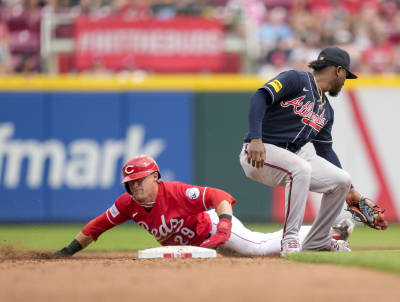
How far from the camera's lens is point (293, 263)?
5.48m

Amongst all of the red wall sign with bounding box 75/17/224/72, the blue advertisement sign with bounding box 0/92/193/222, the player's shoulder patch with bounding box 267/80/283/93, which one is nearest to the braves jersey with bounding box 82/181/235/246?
the player's shoulder patch with bounding box 267/80/283/93

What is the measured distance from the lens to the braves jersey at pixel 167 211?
6.11m

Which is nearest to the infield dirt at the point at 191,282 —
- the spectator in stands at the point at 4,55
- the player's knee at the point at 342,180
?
the player's knee at the point at 342,180

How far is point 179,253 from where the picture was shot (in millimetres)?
5945

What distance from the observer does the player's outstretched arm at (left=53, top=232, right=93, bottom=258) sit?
6.27 metres

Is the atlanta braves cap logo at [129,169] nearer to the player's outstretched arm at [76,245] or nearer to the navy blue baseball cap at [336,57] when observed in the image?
the player's outstretched arm at [76,245]

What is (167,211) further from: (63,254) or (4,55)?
(4,55)

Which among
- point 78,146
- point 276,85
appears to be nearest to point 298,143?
point 276,85

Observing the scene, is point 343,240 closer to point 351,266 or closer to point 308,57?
point 351,266

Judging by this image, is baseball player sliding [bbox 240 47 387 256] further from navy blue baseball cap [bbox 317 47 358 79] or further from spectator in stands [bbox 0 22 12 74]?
spectator in stands [bbox 0 22 12 74]

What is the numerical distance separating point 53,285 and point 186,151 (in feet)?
22.3

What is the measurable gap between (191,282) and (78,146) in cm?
680

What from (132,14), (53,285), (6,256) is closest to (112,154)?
(132,14)

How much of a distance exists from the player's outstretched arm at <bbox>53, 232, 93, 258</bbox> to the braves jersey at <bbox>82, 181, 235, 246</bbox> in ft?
0.16
